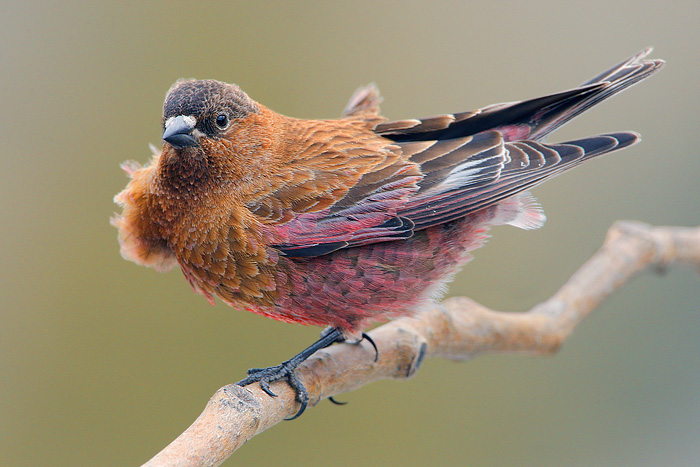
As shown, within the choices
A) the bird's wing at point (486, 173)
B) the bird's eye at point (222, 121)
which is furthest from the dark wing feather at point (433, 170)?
the bird's eye at point (222, 121)

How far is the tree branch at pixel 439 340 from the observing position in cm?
260

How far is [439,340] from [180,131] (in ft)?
6.56

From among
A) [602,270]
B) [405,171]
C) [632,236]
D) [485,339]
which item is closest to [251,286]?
[405,171]

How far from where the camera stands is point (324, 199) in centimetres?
339

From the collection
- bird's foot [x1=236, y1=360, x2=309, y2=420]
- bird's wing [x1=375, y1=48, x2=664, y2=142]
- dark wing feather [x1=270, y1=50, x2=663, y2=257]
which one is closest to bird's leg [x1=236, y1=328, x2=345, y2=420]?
bird's foot [x1=236, y1=360, x2=309, y2=420]

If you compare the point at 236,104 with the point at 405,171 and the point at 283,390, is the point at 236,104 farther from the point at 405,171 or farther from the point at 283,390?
the point at 283,390

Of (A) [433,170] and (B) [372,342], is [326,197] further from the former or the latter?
Answer: (B) [372,342]

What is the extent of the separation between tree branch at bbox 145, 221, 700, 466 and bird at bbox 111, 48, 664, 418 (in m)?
0.13

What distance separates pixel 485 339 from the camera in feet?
14.0

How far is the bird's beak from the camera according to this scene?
3.11m

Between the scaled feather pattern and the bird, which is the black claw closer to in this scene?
the bird

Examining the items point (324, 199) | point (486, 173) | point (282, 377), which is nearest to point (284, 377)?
point (282, 377)

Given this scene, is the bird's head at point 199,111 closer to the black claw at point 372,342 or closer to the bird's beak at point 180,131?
the bird's beak at point 180,131

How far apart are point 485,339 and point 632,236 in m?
1.56
